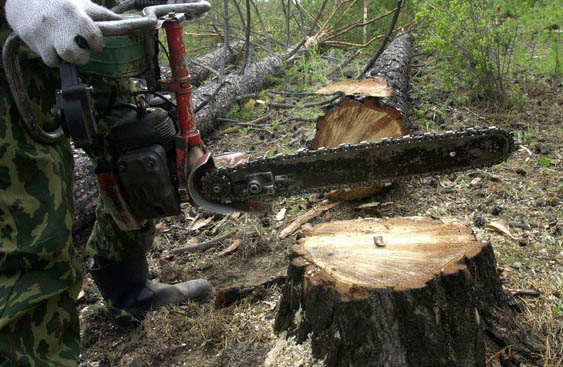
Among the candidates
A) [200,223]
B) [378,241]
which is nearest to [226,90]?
[200,223]

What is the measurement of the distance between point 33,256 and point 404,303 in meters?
1.22

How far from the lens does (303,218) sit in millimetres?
2975

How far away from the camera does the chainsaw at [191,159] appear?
177 centimetres

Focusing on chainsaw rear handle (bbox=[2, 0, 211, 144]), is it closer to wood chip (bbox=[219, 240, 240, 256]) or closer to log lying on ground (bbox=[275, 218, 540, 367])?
log lying on ground (bbox=[275, 218, 540, 367])

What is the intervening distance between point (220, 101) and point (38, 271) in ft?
11.5

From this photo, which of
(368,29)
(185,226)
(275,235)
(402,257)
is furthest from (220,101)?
(402,257)

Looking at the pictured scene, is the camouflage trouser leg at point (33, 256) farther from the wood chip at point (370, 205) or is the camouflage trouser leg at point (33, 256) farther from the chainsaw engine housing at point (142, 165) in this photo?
the wood chip at point (370, 205)

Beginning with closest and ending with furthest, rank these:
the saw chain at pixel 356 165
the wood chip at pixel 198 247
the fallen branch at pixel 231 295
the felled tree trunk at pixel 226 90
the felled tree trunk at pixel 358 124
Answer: the saw chain at pixel 356 165, the fallen branch at pixel 231 295, the felled tree trunk at pixel 358 124, the wood chip at pixel 198 247, the felled tree trunk at pixel 226 90

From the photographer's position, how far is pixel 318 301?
63.1 inches

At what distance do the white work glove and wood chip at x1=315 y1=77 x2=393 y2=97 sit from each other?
2086mm

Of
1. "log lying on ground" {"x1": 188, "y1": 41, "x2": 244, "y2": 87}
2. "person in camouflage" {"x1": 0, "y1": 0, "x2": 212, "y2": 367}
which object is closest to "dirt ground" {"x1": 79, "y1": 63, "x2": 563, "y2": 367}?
"person in camouflage" {"x1": 0, "y1": 0, "x2": 212, "y2": 367}

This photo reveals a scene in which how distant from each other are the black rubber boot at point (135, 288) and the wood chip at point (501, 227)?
162 centimetres

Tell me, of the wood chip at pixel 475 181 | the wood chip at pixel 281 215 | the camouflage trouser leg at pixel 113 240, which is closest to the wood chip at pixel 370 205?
the wood chip at pixel 281 215

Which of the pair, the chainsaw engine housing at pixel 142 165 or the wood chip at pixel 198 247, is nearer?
the chainsaw engine housing at pixel 142 165
